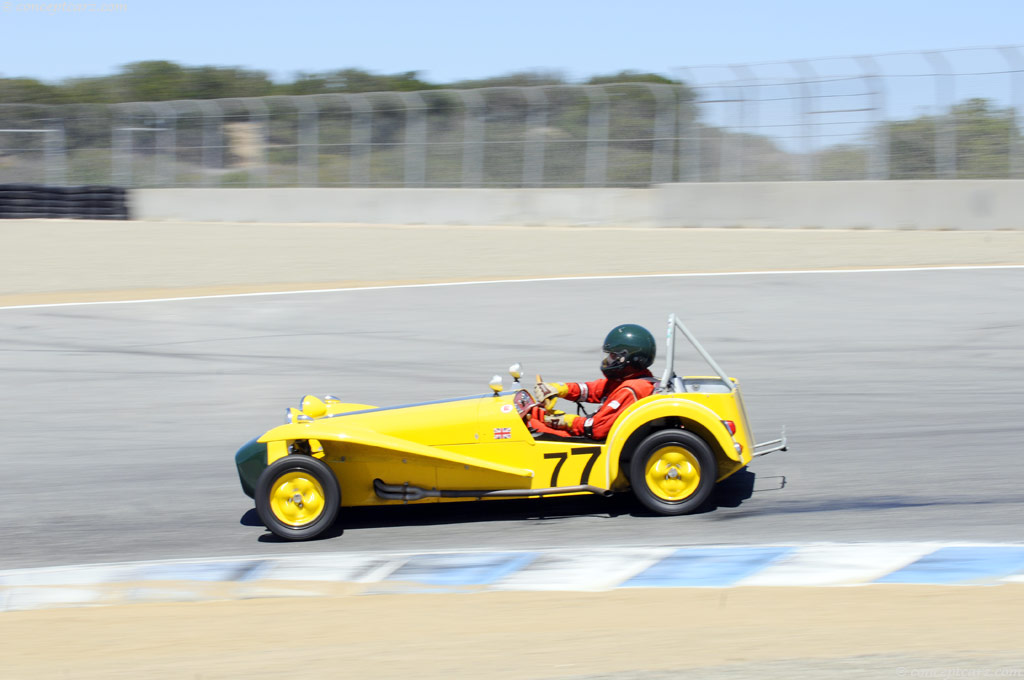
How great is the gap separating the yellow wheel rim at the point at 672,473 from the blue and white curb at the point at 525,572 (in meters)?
0.54

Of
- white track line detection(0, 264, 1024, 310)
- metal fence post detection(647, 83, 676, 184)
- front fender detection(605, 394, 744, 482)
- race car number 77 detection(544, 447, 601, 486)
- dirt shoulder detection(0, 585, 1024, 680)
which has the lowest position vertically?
dirt shoulder detection(0, 585, 1024, 680)

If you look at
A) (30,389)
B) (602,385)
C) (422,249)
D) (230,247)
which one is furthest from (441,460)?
(230,247)

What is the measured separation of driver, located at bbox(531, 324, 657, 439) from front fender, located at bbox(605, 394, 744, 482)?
0.10m

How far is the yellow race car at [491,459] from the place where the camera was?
5723 mm

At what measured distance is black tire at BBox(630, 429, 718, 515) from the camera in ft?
18.7

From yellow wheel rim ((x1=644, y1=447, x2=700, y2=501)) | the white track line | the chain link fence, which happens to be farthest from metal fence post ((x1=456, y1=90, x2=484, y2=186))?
yellow wheel rim ((x1=644, y1=447, x2=700, y2=501))

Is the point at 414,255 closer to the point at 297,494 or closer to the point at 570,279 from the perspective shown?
the point at 570,279

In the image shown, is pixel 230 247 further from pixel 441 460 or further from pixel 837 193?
pixel 441 460

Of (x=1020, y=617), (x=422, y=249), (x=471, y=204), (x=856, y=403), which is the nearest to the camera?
(x=1020, y=617)

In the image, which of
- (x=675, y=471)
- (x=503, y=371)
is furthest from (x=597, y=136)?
(x=675, y=471)

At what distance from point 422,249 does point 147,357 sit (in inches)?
330

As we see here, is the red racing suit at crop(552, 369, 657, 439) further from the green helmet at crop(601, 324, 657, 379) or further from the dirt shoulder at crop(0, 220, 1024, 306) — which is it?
the dirt shoulder at crop(0, 220, 1024, 306)

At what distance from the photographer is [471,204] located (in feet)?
72.4

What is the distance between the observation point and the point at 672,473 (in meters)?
5.79
